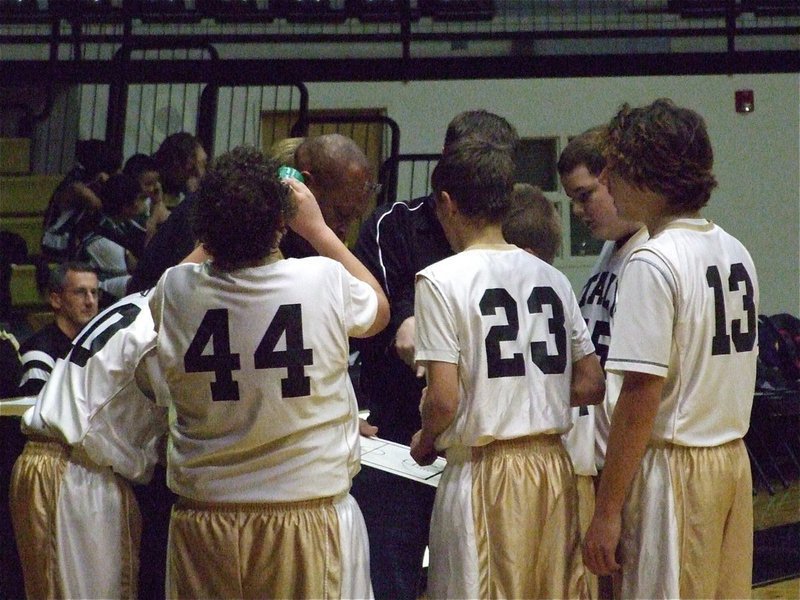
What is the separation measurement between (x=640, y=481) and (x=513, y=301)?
0.52m

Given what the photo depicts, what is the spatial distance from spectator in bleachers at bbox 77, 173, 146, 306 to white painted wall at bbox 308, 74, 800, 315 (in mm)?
3273

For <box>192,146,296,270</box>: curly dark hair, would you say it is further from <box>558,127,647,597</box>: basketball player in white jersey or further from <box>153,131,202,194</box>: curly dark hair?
<box>153,131,202,194</box>: curly dark hair

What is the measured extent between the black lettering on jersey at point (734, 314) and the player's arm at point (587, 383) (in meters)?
0.30

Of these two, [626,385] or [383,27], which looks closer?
[626,385]

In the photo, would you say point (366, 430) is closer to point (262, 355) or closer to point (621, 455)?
point (262, 355)

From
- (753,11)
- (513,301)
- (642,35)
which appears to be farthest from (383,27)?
(513,301)

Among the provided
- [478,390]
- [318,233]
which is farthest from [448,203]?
[478,390]

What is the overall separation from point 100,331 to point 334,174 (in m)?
0.77

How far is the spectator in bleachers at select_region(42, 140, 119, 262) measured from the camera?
312 inches

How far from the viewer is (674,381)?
2.55 meters

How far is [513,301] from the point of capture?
2629 mm

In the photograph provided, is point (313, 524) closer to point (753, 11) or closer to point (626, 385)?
point (626, 385)

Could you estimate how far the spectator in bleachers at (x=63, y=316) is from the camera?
17.2 feet

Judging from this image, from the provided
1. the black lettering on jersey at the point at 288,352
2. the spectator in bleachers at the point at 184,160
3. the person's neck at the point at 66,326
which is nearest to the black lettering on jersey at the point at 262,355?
the black lettering on jersey at the point at 288,352
